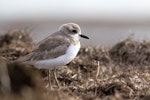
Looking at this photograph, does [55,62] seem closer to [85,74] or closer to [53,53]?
[53,53]

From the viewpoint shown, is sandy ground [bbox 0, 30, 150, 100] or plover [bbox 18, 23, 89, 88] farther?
plover [bbox 18, 23, 89, 88]

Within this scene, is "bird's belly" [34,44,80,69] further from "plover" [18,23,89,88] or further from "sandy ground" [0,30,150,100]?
"sandy ground" [0,30,150,100]

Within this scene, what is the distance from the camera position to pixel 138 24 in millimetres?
23953

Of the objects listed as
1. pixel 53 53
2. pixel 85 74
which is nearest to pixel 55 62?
pixel 53 53

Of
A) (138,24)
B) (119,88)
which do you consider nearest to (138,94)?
(119,88)

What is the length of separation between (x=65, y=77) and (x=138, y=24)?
1392cm

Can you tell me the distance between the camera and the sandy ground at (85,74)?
7543 mm

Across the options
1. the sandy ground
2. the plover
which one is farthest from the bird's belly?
the sandy ground

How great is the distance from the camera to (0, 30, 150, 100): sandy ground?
7543mm

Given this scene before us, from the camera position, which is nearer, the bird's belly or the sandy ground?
the sandy ground

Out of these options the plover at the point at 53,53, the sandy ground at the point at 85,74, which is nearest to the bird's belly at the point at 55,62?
the plover at the point at 53,53

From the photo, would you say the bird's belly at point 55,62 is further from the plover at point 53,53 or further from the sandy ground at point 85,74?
the sandy ground at point 85,74

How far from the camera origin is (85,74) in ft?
36.1

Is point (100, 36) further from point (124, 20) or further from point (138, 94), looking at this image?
point (138, 94)
